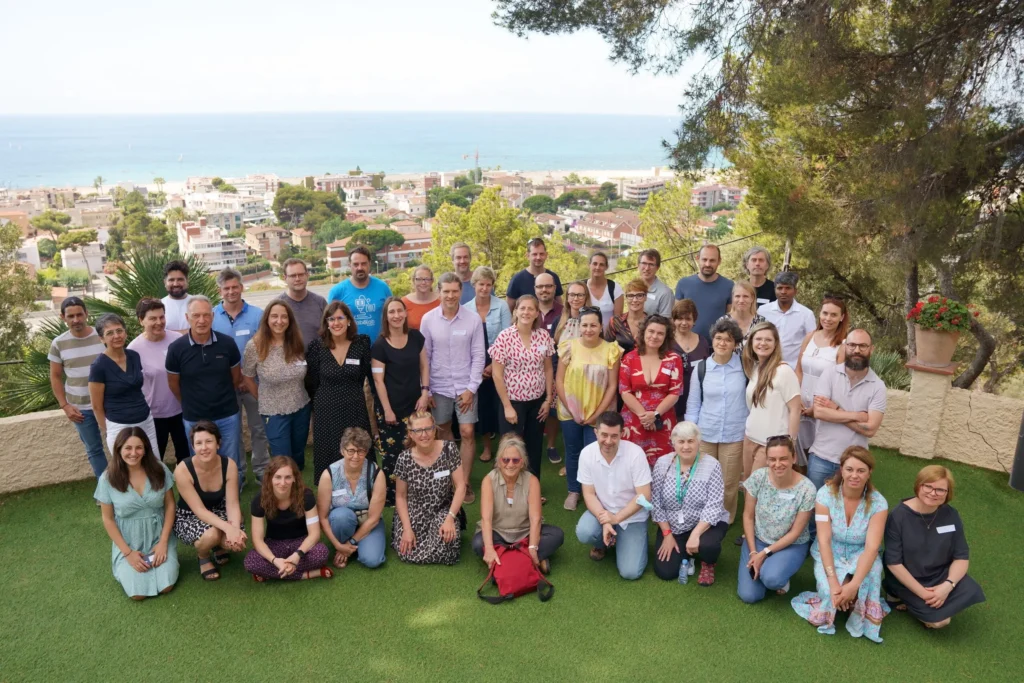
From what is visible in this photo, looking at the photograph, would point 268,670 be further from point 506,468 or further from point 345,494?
point 506,468

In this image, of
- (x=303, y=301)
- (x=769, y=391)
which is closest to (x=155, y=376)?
(x=303, y=301)

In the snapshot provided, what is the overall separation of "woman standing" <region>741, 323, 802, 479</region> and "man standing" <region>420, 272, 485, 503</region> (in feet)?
5.95

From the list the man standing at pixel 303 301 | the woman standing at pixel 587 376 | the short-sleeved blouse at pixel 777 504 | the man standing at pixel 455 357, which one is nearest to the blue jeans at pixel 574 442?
the woman standing at pixel 587 376

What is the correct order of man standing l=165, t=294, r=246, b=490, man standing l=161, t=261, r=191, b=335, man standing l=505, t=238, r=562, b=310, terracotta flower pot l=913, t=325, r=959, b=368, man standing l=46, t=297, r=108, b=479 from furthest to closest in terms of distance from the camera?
man standing l=505, t=238, r=562, b=310 < terracotta flower pot l=913, t=325, r=959, b=368 < man standing l=161, t=261, r=191, b=335 < man standing l=46, t=297, r=108, b=479 < man standing l=165, t=294, r=246, b=490

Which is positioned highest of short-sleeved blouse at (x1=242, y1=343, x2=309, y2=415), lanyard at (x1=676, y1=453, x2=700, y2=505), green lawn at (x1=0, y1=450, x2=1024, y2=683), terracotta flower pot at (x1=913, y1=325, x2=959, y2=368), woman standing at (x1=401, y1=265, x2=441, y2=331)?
woman standing at (x1=401, y1=265, x2=441, y2=331)

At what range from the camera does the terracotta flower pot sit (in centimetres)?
568

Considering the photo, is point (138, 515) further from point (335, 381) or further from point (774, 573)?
point (774, 573)

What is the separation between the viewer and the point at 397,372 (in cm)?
491

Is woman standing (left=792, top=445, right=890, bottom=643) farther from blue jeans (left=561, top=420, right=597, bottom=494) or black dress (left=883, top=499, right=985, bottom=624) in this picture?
blue jeans (left=561, top=420, right=597, bottom=494)

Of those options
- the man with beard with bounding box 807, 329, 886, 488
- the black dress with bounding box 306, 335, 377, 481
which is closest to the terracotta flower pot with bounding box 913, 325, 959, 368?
the man with beard with bounding box 807, 329, 886, 488

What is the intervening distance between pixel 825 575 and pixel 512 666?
173 centimetres

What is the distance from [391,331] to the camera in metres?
4.89

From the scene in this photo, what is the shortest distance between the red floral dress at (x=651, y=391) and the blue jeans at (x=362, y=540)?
1.69 metres

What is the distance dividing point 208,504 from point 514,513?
5.96ft
